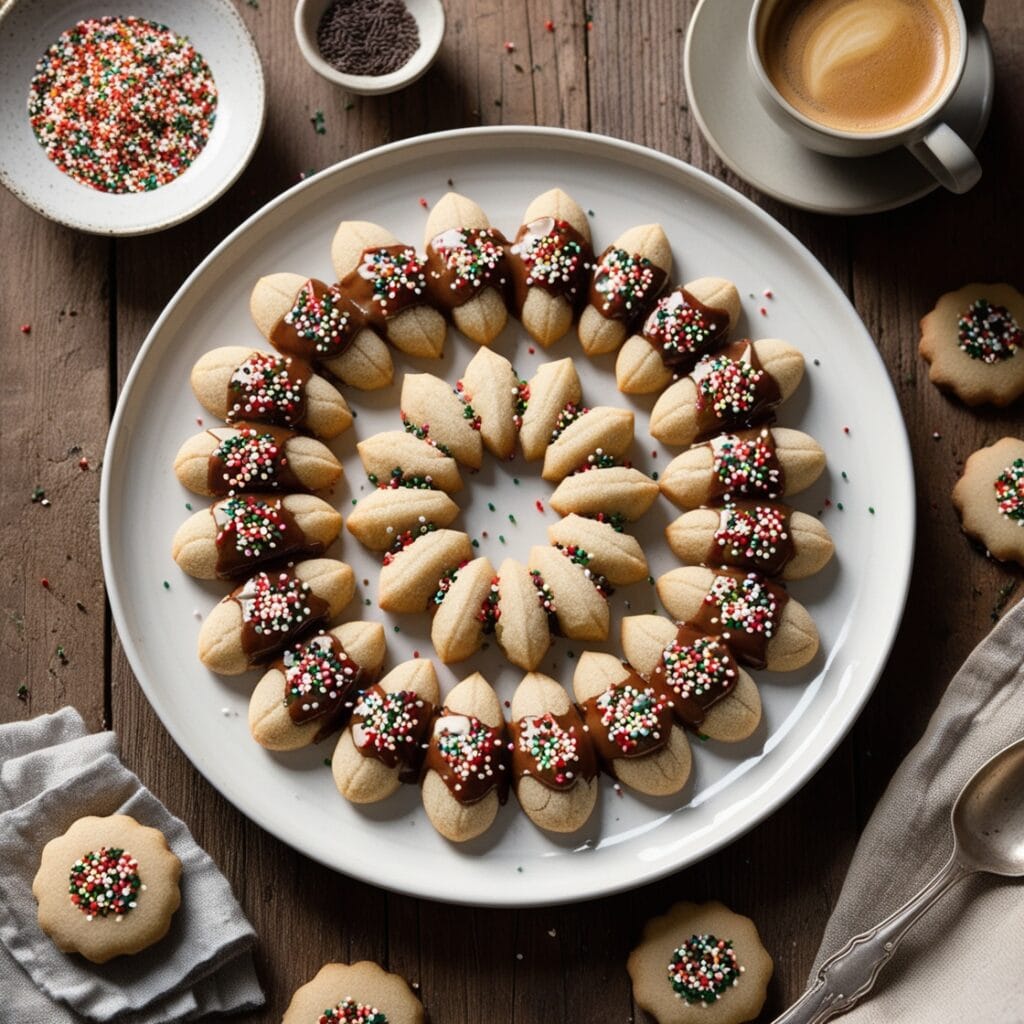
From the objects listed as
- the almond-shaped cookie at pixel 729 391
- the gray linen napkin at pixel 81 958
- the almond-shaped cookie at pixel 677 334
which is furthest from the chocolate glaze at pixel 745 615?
the gray linen napkin at pixel 81 958

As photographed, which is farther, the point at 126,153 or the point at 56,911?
the point at 126,153

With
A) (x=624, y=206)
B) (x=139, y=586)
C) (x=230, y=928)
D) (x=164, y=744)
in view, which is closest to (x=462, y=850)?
(x=230, y=928)

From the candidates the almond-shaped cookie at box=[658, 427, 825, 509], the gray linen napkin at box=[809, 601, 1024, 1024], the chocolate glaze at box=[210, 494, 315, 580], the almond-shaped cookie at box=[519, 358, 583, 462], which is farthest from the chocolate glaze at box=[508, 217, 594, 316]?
the gray linen napkin at box=[809, 601, 1024, 1024]

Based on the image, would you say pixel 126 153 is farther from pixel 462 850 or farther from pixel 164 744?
pixel 462 850

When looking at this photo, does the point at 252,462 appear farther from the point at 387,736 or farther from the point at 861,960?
the point at 861,960

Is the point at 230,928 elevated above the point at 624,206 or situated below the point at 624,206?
below

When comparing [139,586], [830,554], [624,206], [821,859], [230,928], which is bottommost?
[230,928]

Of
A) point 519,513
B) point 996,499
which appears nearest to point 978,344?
point 996,499
